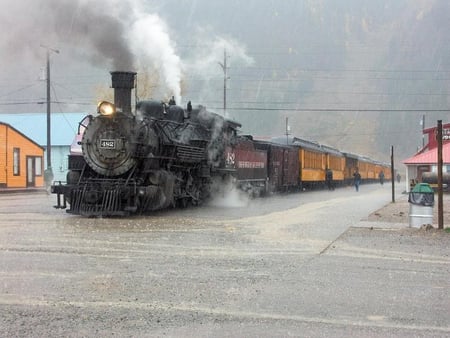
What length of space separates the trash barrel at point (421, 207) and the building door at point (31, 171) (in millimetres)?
30046

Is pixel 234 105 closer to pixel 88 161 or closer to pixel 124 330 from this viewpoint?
pixel 88 161

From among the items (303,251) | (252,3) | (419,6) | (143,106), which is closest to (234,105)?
(252,3)

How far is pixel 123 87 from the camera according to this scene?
15055 millimetres

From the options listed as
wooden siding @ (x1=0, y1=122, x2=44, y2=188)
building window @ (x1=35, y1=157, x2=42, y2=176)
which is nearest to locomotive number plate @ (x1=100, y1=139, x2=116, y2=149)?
wooden siding @ (x1=0, y1=122, x2=44, y2=188)

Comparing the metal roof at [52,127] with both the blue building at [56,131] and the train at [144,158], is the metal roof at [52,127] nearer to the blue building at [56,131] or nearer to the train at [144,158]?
the blue building at [56,131]

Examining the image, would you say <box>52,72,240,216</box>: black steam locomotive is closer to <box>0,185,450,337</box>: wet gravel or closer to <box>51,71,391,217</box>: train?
<box>51,71,391,217</box>: train

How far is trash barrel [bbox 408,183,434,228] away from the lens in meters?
13.0

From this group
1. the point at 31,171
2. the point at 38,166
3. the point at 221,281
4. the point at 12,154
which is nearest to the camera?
the point at 221,281

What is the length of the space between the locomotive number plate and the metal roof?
34772 mm

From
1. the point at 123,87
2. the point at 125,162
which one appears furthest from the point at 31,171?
the point at 125,162

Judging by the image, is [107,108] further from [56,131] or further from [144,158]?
[56,131]

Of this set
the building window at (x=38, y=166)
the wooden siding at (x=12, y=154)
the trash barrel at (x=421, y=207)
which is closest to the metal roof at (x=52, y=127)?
the building window at (x=38, y=166)

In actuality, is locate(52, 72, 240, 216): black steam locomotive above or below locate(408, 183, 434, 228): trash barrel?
above

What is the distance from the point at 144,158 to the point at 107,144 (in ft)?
3.43
